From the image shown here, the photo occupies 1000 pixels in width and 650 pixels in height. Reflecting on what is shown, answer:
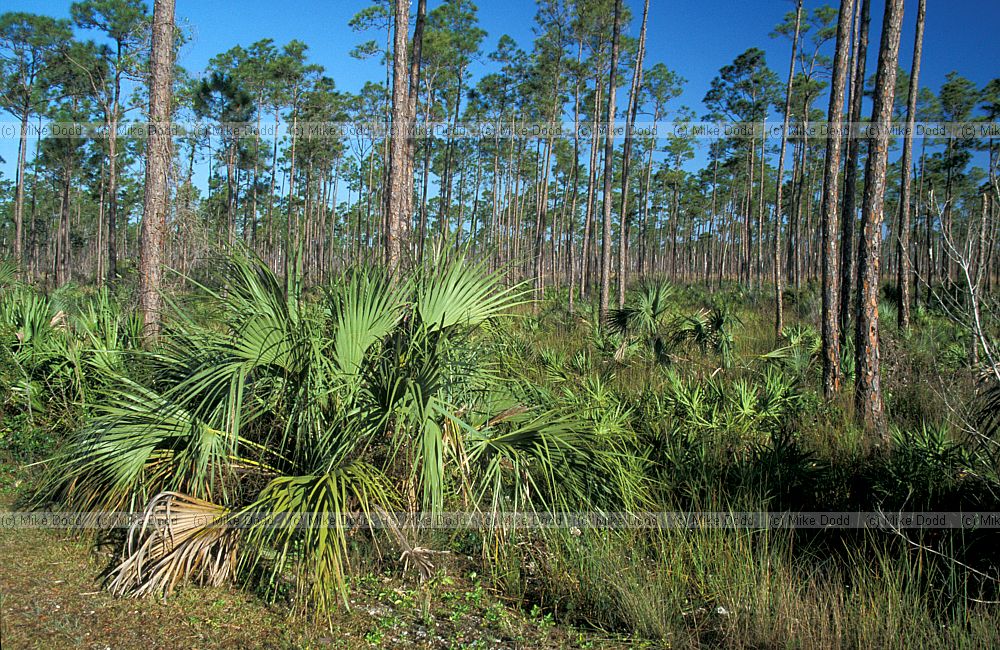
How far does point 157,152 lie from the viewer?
9.55 meters

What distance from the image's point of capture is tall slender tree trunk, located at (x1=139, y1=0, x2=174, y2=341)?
9438 mm

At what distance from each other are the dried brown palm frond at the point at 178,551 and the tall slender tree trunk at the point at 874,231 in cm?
712

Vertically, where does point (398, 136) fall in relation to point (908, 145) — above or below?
below

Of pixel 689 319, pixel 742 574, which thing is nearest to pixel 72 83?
pixel 689 319

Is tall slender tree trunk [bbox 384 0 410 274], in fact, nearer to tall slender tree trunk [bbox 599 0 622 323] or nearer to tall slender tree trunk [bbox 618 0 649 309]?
tall slender tree trunk [bbox 599 0 622 323]

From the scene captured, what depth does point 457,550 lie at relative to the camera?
187 inches

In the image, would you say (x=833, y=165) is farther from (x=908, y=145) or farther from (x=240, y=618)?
(x=240, y=618)

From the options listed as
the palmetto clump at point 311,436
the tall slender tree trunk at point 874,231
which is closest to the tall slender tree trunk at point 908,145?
the tall slender tree trunk at point 874,231

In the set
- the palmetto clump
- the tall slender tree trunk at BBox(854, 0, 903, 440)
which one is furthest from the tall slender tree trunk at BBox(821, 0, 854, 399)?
the palmetto clump

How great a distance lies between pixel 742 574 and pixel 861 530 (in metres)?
1.74

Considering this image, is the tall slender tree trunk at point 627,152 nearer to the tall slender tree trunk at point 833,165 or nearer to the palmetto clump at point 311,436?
the tall slender tree trunk at point 833,165

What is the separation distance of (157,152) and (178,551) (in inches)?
310

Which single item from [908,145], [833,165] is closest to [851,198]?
[833,165]

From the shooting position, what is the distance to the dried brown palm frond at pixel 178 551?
3.78 m
